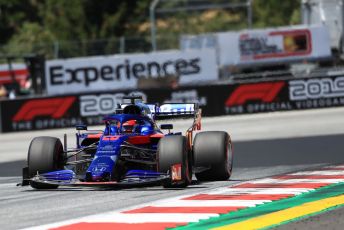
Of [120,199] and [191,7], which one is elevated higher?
[191,7]

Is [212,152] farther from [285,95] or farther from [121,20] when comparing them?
[121,20]

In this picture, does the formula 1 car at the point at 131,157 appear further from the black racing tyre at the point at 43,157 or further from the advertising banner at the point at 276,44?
the advertising banner at the point at 276,44

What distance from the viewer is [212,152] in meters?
14.6

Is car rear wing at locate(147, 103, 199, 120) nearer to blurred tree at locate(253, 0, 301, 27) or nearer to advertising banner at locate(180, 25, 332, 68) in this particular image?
advertising banner at locate(180, 25, 332, 68)

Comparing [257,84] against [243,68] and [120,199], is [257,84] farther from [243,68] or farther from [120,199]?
[120,199]

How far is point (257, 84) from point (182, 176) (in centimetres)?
2045

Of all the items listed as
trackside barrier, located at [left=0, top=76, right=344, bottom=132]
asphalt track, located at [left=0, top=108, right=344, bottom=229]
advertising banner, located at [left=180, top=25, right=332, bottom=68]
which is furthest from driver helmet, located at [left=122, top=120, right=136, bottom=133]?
advertising banner, located at [left=180, top=25, right=332, bottom=68]

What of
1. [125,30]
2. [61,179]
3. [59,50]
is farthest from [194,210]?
[125,30]

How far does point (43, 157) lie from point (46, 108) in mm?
19863

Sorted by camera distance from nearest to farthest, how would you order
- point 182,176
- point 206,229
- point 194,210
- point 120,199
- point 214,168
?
point 206,229, point 194,210, point 120,199, point 182,176, point 214,168

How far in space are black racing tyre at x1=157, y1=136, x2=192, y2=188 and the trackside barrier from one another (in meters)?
20.2

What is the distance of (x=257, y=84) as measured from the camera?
111ft

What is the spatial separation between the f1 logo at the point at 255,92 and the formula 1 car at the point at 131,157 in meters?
18.5

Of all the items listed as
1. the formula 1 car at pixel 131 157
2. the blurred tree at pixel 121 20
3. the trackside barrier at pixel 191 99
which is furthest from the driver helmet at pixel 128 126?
the blurred tree at pixel 121 20
